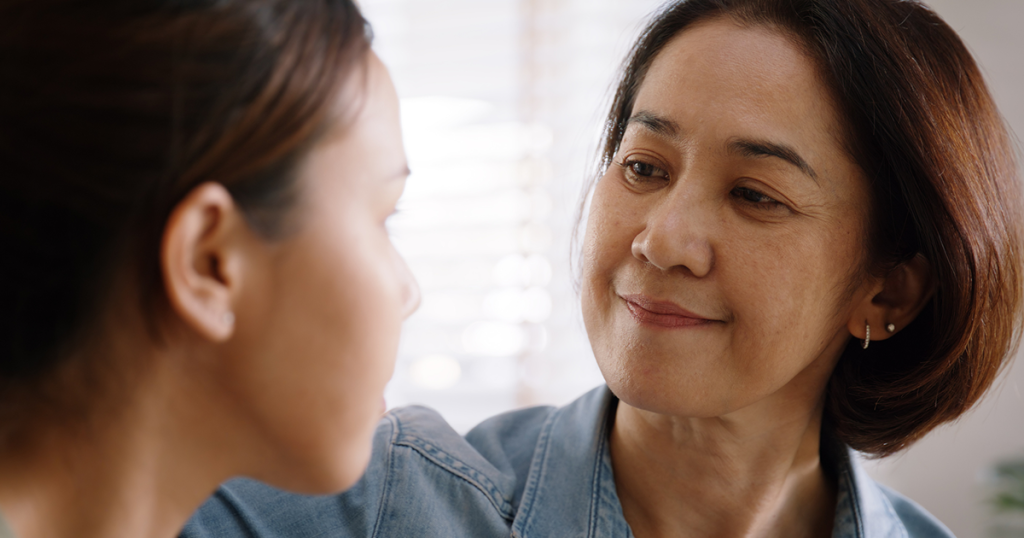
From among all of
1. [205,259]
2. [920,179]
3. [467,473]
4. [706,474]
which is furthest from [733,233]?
[205,259]

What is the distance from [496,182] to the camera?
8.59 feet

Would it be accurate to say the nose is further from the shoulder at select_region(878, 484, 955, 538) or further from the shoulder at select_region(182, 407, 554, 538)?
the shoulder at select_region(878, 484, 955, 538)

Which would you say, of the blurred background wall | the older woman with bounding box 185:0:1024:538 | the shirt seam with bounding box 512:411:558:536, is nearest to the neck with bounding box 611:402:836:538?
the older woman with bounding box 185:0:1024:538

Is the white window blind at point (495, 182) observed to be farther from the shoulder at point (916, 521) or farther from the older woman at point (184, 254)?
the older woman at point (184, 254)

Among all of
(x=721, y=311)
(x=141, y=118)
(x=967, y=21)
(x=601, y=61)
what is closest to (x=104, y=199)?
(x=141, y=118)

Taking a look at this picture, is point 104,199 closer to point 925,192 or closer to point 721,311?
point 721,311

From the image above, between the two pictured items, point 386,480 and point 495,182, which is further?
point 495,182

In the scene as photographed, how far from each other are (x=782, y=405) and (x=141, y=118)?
1.08m

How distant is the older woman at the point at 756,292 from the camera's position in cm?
108

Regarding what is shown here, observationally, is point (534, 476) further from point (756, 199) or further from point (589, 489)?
point (756, 199)

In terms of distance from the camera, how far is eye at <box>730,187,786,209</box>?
1088 mm

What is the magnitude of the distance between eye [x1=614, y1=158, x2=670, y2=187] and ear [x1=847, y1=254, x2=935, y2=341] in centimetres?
39

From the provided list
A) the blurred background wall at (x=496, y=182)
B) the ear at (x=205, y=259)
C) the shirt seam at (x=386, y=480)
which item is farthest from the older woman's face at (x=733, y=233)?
the blurred background wall at (x=496, y=182)

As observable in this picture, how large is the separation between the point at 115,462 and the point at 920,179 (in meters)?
1.10
